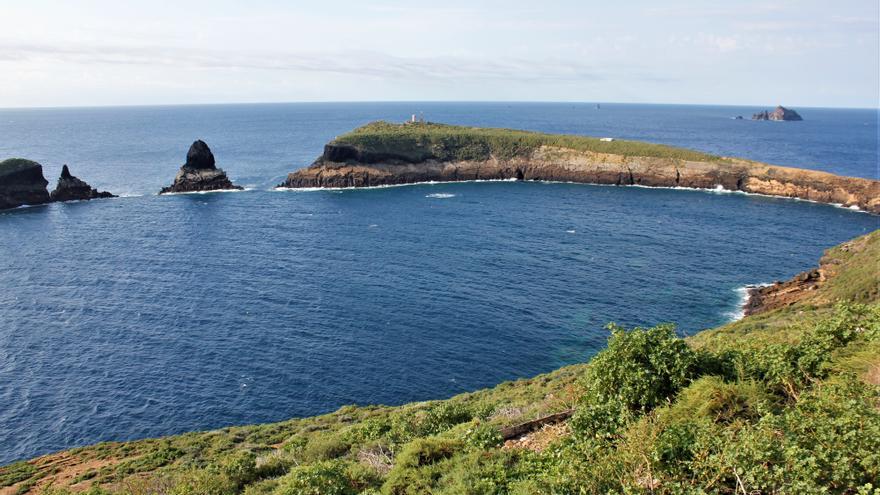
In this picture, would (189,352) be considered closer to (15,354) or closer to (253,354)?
(253,354)

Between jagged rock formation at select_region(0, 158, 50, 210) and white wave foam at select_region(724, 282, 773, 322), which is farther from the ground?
jagged rock formation at select_region(0, 158, 50, 210)

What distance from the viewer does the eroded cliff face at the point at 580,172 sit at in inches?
4695

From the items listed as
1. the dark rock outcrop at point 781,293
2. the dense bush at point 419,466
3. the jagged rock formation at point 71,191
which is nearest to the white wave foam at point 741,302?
the dark rock outcrop at point 781,293

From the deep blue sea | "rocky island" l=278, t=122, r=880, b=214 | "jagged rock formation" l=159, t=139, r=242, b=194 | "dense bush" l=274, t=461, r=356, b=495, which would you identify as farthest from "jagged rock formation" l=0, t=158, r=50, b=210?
"dense bush" l=274, t=461, r=356, b=495

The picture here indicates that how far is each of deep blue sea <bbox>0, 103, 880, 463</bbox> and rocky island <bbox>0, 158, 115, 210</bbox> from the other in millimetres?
6277

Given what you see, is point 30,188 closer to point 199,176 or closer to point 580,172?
point 199,176

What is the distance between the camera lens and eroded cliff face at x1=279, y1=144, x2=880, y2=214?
119m

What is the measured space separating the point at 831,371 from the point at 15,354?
202ft

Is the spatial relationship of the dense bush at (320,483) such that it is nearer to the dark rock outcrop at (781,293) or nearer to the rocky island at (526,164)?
the dark rock outcrop at (781,293)

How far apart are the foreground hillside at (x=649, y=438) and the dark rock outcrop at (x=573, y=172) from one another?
11187 cm

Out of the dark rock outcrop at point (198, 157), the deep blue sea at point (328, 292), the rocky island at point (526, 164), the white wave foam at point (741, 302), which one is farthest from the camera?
the dark rock outcrop at point (198, 157)

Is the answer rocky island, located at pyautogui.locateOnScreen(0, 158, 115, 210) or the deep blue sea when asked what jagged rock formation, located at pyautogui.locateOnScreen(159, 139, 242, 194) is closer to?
the deep blue sea

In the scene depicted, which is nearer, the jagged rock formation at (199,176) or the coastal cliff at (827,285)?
the coastal cliff at (827,285)

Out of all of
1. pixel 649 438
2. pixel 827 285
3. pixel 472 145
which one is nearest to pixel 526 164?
pixel 472 145
